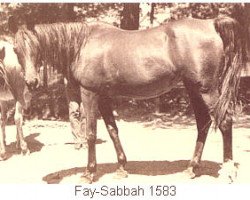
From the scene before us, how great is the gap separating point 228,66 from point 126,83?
0.86 m

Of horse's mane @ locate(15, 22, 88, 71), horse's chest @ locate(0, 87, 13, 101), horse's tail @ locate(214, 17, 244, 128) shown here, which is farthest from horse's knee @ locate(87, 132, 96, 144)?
horse's chest @ locate(0, 87, 13, 101)

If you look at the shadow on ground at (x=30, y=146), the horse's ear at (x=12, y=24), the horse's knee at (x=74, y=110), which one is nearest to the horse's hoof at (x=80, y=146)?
the horse's knee at (x=74, y=110)

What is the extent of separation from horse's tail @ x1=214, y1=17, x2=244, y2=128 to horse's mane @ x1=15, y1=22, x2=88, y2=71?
1158 mm

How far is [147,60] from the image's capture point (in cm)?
385

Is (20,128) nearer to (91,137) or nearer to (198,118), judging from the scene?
(91,137)

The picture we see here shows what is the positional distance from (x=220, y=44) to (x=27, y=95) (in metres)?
2.19

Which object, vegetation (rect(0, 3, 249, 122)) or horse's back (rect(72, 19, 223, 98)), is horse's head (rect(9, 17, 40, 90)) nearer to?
horse's back (rect(72, 19, 223, 98))

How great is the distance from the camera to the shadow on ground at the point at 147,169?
411 cm

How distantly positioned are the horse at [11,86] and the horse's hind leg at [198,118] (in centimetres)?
172

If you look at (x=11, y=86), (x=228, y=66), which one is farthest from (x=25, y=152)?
(x=228, y=66)

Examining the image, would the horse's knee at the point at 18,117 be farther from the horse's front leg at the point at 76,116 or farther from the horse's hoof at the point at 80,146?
the horse's hoof at the point at 80,146

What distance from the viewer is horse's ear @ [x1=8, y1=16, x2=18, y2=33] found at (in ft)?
15.8

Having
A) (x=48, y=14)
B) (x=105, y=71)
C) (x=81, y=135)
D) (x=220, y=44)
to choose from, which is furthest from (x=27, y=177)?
(x=220, y=44)

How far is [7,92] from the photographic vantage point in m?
4.82
